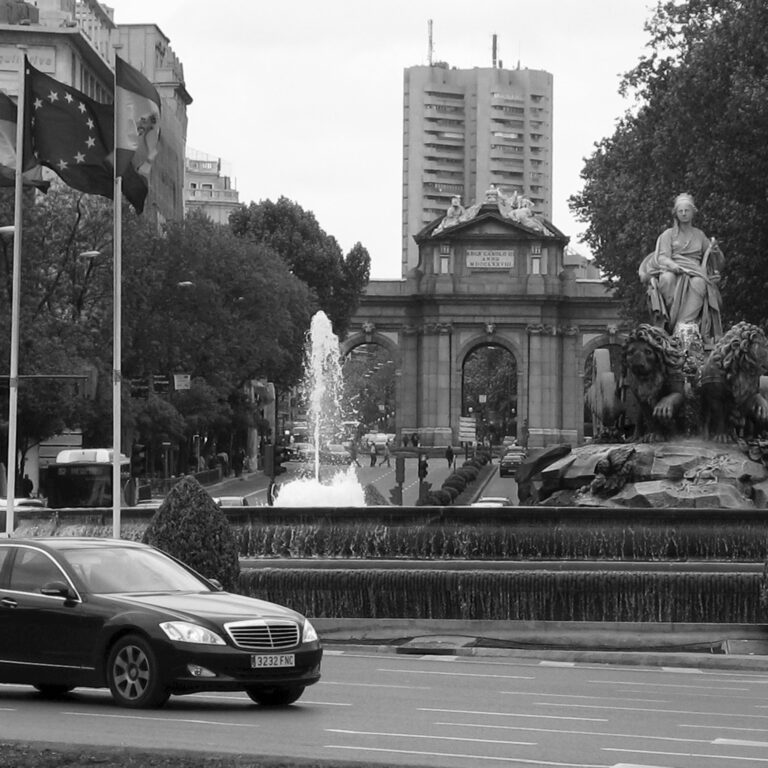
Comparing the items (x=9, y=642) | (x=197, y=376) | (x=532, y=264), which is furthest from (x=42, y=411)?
(x=532, y=264)

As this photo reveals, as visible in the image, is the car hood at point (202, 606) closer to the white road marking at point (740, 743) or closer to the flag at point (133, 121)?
the white road marking at point (740, 743)

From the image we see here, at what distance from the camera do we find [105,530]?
35062 millimetres

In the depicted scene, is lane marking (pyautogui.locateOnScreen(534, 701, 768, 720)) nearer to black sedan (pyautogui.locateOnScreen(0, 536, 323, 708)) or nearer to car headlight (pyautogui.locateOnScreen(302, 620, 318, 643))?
car headlight (pyautogui.locateOnScreen(302, 620, 318, 643))

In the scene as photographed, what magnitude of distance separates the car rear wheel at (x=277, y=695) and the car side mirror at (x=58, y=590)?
173 cm

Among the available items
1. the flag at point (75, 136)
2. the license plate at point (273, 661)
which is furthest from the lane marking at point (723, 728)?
the flag at point (75, 136)

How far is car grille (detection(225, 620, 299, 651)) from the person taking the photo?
15.9m

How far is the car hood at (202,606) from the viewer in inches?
631

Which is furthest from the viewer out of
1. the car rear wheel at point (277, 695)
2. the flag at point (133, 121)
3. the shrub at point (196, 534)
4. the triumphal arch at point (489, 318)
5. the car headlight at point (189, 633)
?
the triumphal arch at point (489, 318)

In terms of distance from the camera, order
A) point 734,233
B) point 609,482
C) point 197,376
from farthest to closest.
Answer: point 197,376 → point 734,233 → point 609,482

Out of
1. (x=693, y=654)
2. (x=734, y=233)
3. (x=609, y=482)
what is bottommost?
(x=693, y=654)

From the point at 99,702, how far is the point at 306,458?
7401 cm

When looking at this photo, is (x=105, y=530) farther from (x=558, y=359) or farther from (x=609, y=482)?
(x=558, y=359)

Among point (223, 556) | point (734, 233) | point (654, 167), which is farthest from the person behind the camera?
point (654, 167)

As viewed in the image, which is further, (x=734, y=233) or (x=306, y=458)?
(x=306, y=458)
